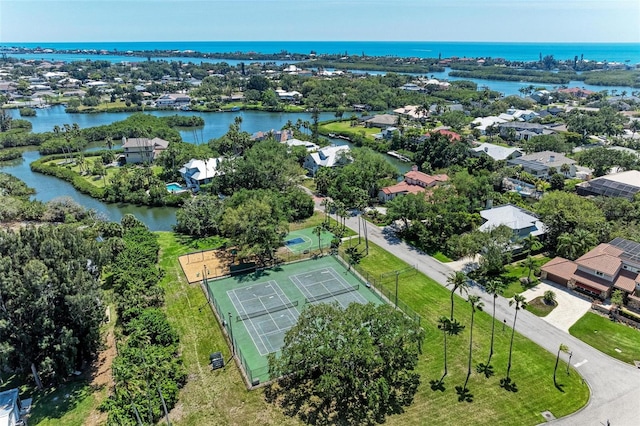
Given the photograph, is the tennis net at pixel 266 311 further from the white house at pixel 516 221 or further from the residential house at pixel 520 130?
the residential house at pixel 520 130

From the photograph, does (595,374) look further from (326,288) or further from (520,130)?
(520,130)

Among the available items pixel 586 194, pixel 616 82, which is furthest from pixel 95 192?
pixel 616 82

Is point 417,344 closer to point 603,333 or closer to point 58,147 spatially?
point 603,333

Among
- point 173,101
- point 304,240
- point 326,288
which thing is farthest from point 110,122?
point 326,288

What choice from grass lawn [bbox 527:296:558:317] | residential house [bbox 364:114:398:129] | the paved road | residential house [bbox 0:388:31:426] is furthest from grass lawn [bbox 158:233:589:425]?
residential house [bbox 364:114:398:129]

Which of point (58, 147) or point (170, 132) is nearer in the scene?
point (58, 147)
